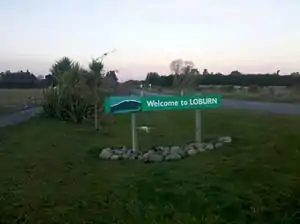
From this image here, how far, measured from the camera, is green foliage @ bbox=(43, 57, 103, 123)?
25000 millimetres

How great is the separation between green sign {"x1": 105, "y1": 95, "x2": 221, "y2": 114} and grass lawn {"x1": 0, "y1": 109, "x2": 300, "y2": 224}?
1.27 meters

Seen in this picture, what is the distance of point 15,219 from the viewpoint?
22.9 ft

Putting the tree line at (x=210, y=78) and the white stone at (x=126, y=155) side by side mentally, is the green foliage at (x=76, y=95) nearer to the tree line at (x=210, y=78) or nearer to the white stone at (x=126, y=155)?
the white stone at (x=126, y=155)

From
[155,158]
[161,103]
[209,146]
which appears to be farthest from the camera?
[161,103]

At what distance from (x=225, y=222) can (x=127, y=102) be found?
685 centimetres

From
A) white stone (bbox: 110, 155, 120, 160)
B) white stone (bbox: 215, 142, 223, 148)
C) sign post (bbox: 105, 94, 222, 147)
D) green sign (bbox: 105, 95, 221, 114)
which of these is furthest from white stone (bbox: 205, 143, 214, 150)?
white stone (bbox: 110, 155, 120, 160)

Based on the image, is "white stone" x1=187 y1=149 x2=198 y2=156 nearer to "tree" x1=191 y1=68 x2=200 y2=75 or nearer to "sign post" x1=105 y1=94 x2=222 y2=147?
"sign post" x1=105 y1=94 x2=222 y2=147

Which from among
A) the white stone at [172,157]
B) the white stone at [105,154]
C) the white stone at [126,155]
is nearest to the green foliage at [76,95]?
the white stone at [105,154]

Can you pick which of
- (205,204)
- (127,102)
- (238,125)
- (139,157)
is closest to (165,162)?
(139,157)

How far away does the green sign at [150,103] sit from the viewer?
518 inches

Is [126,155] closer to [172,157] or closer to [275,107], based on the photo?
[172,157]

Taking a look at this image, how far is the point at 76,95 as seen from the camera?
25516 millimetres

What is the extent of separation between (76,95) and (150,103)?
497 inches

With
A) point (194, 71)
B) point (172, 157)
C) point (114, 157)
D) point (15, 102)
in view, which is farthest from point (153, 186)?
point (194, 71)
